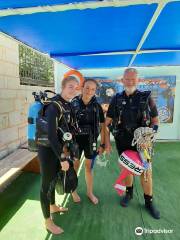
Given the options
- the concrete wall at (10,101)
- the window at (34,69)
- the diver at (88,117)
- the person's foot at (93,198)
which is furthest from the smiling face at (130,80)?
the window at (34,69)

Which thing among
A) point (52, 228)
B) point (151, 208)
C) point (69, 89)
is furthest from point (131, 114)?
point (52, 228)

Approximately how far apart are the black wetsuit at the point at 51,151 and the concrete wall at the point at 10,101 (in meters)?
1.60

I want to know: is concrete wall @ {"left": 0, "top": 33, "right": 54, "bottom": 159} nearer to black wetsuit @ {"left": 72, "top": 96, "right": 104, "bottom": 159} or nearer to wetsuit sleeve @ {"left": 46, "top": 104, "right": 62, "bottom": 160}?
black wetsuit @ {"left": 72, "top": 96, "right": 104, "bottom": 159}

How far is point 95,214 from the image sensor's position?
2.80m

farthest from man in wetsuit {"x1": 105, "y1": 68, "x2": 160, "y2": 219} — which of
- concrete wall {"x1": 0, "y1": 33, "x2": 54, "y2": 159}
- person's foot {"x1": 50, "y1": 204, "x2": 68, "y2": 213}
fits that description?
concrete wall {"x1": 0, "y1": 33, "x2": 54, "y2": 159}

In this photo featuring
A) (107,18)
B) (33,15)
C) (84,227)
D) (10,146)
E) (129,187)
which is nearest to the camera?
(33,15)

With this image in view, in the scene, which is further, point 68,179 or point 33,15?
point 68,179

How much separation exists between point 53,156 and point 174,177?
2576 millimetres

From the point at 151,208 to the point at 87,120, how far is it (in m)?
1.38

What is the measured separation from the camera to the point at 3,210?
115 inches

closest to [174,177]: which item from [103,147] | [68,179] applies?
[103,147]

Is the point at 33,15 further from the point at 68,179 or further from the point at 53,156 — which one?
the point at 68,179

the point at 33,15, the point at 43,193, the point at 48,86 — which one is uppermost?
the point at 33,15

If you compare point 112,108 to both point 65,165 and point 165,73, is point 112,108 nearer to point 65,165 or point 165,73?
point 65,165
